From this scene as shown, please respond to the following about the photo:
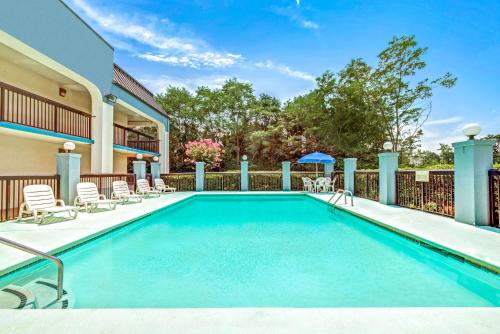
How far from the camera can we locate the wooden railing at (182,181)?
50.1ft

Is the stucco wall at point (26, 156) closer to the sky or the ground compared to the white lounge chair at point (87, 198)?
closer to the sky

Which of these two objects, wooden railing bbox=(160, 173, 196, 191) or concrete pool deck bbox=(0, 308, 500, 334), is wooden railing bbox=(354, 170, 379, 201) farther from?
concrete pool deck bbox=(0, 308, 500, 334)

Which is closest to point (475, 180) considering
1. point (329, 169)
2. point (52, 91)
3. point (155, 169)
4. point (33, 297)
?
point (33, 297)

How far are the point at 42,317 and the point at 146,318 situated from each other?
79 cm

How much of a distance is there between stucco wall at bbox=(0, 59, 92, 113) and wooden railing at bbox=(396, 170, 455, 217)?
1308 centimetres

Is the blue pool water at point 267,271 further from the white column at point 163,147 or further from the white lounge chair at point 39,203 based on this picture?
the white column at point 163,147

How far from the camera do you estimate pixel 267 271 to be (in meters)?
3.60

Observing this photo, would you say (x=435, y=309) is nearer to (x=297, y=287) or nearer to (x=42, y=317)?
(x=297, y=287)

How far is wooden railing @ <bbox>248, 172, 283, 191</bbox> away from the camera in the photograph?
1532cm

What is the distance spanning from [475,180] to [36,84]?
45.3 feet

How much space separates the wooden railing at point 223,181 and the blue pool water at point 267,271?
30.6ft

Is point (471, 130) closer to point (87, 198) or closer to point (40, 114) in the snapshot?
point (87, 198)

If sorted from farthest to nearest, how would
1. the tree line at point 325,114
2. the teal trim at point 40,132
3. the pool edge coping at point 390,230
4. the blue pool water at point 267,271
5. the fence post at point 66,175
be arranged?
1. the tree line at point 325,114
2. the fence post at point 66,175
3. the teal trim at point 40,132
4. the pool edge coping at point 390,230
5. the blue pool water at point 267,271

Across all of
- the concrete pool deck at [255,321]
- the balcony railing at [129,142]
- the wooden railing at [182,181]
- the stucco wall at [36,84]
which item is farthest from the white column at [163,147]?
the concrete pool deck at [255,321]
